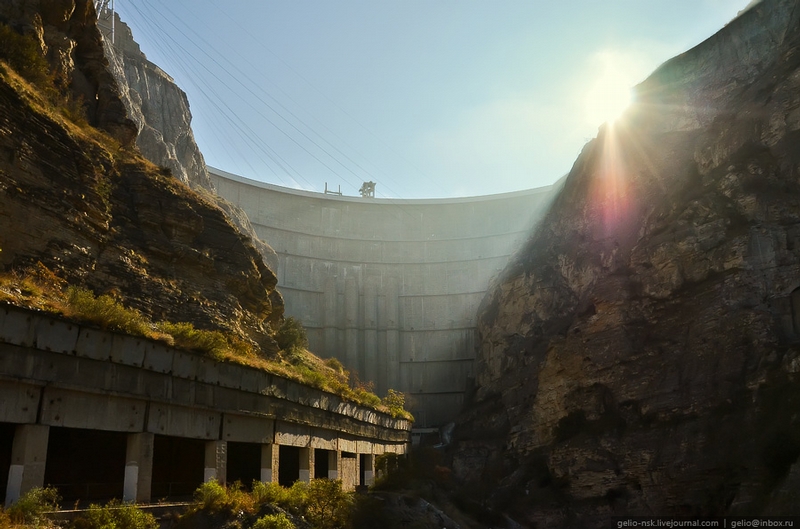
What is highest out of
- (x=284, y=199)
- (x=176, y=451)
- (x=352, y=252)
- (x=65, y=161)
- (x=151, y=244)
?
(x=284, y=199)

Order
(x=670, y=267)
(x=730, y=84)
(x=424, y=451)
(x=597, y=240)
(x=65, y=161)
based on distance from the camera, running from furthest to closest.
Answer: (x=424, y=451) < (x=597, y=240) < (x=730, y=84) < (x=670, y=267) < (x=65, y=161)

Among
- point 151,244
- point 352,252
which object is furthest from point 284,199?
point 151,244

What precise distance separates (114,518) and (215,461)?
16.2ft

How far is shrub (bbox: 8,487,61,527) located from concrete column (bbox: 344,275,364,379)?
39247mm

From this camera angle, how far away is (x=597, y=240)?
35219 mm

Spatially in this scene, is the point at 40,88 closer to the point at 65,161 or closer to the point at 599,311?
the point at 65,161

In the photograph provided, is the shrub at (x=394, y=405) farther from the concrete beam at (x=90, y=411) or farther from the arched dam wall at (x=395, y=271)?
the concrete beam at (x=90, y=411)

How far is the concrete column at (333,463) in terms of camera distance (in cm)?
2572

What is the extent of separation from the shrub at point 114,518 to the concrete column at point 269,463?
20.1 ft

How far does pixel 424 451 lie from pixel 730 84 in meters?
24.1

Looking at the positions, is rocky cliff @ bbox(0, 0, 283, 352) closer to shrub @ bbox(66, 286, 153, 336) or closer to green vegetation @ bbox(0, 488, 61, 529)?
shrub @ bbox(66, 286, 153, 336)

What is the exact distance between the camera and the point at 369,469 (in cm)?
3097

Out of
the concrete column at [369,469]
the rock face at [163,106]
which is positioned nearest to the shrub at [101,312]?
the concrete column at [369,469]

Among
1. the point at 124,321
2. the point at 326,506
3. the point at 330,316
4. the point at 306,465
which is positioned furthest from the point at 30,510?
the point at 330,316
